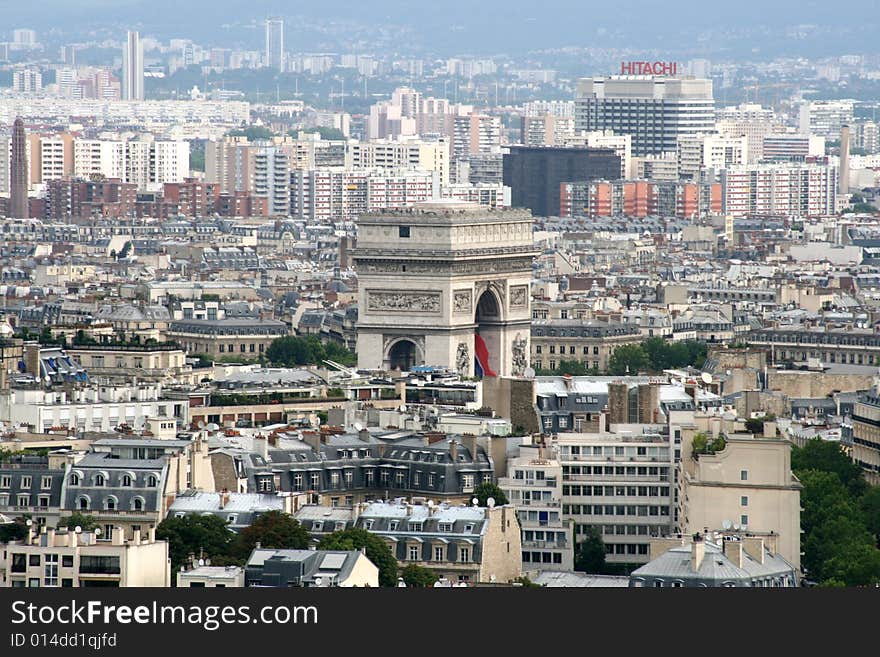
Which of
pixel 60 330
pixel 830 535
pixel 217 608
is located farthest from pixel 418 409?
pixel 217 608

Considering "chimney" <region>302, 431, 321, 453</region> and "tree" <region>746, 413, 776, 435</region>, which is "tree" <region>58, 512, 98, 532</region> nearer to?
"chimney" <region>302, 431, 321, 453</region>

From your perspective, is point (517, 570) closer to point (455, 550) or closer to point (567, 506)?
point (455, 550)

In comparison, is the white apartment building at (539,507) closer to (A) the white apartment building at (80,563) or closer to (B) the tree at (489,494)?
(B) the tree at (489,494)

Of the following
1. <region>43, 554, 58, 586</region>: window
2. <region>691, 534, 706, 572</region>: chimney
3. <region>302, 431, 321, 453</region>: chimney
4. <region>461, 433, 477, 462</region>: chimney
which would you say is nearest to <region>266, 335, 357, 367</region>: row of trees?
<region>302, 431, 321, 453</region>: chimney

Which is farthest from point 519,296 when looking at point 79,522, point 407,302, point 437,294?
point 79,522

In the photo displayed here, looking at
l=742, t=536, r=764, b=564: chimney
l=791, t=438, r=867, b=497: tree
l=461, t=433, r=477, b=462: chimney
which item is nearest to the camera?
l=742, t=536, r=764, b=564: chimney

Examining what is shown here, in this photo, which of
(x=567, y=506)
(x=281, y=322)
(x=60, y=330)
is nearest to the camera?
(x=567, y=506)
